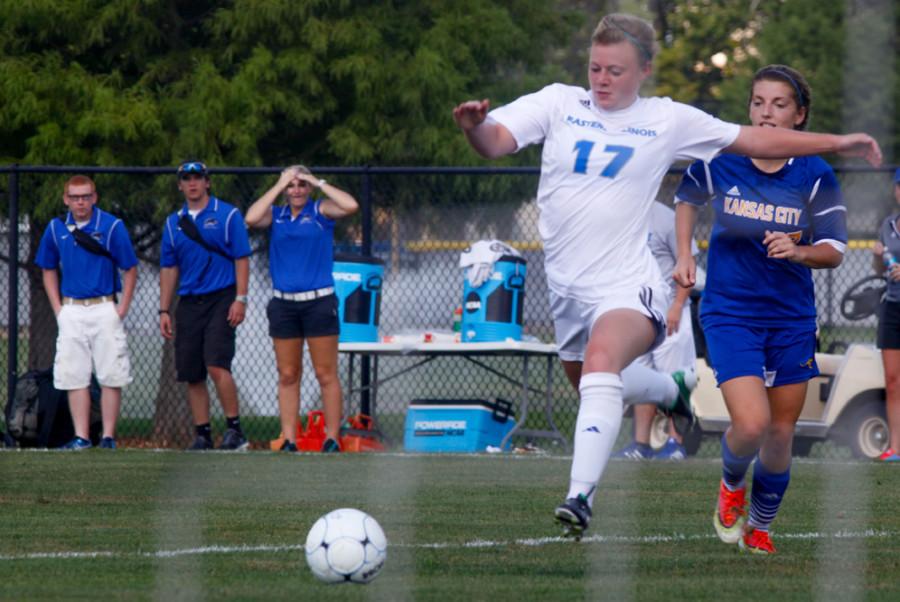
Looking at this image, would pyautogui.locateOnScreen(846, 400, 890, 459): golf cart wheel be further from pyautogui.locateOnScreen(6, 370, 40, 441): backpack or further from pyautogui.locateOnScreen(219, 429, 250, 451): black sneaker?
pyautogui.locateOnScreen(6, 370, 40, 441): backpack

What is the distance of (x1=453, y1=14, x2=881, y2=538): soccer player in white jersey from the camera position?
6031mm

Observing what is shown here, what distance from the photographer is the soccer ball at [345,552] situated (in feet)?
17.0

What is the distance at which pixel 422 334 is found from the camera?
13477 mm

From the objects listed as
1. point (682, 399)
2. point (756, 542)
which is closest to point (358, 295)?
point (682, 399)

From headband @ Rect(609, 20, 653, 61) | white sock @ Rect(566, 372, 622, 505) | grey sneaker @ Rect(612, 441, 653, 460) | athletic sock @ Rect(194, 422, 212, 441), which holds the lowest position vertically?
athletic sock @ Rect(194, 422, 212, 441)

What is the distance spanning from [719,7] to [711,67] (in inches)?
114

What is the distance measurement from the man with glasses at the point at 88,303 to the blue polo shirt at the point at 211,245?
0.37 meters

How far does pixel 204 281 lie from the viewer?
12102 mm

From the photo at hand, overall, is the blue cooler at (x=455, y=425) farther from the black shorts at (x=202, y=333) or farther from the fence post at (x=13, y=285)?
the fence post at (x=13, y=285)

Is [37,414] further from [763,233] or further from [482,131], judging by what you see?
[763,233]

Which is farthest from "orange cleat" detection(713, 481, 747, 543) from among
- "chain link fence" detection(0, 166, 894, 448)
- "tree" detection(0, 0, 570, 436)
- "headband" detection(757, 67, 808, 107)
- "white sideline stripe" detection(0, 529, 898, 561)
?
"tree" detection(0, 0, 570, 436)

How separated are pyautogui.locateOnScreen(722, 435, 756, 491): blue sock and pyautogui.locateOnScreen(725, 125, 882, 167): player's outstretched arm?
4.01 feet

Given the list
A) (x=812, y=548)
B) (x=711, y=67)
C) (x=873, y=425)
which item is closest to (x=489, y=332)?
(x=873, y=425)

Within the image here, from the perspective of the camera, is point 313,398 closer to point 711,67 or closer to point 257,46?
point 257,46
